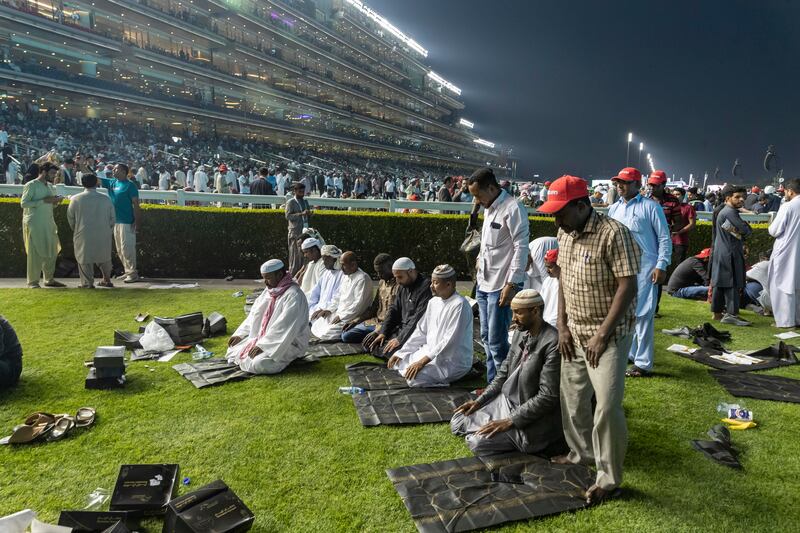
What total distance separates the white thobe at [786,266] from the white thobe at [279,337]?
5601mm

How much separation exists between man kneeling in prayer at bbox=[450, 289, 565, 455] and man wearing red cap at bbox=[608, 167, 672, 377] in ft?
5.93

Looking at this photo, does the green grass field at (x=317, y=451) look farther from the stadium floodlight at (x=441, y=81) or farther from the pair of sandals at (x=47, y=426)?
the stadium floodlight at (x=441, y=81)

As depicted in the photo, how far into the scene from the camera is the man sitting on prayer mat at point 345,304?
6445mm

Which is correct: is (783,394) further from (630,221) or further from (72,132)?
(72,132)

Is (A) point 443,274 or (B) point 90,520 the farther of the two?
(A) point 443,274

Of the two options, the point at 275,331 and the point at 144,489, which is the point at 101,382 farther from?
the point at 144,489

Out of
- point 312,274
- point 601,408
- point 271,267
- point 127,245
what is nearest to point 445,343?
point 271,267

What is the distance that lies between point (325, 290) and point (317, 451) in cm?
358

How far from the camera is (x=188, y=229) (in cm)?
971

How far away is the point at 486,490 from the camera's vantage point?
3.09 metres

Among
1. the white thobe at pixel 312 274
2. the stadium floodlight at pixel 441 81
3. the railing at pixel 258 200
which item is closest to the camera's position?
the white thobe at pixel 312 274

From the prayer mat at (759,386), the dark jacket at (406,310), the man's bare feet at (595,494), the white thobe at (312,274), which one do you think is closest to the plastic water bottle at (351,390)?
the dark jacket at (406,310)

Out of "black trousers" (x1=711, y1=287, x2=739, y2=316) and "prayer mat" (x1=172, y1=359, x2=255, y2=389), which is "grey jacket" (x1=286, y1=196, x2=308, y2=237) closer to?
"prayer mat" (x1=172, y1=359, x2=255, y2=389)

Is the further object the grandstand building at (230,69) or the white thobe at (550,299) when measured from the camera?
the grandstand building at (230,69)
